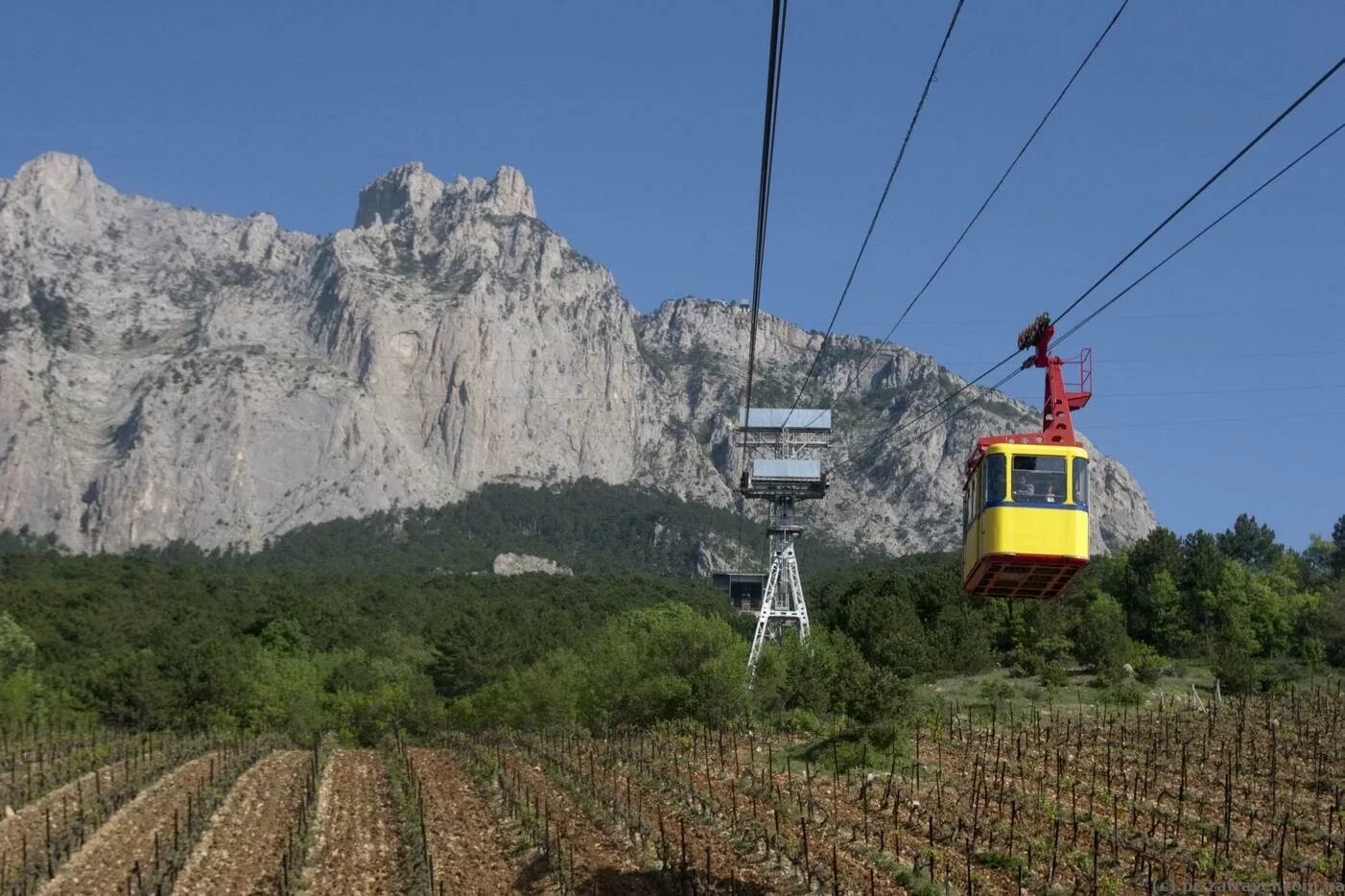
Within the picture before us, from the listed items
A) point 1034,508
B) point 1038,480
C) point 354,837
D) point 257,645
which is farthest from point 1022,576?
point 257,645

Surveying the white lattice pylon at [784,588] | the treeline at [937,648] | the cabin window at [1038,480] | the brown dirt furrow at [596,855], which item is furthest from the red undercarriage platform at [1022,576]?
the white lattice pylon at [784,588]

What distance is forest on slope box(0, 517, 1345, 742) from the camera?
252 feet

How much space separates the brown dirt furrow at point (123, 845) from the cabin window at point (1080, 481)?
21.0 meters

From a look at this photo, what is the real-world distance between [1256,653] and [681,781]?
80.0 m

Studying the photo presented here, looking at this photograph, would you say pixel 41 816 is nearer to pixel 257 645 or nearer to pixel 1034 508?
pixel 1034 508

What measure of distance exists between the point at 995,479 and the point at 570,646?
8909cm

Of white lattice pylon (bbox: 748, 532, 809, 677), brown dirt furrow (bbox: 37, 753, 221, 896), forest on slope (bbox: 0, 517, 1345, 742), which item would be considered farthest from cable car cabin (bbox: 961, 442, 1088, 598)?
white lattice pylon (bbox: 748, 532, 809, 677)

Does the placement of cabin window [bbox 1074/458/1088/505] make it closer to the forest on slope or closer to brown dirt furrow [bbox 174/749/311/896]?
brown dirt furrow [bbox 174/749/311/896]

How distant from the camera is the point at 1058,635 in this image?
94875mm

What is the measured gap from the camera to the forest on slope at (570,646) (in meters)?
76.8

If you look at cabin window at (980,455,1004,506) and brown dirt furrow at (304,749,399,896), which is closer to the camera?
cabin window at (980,455,1004,506)

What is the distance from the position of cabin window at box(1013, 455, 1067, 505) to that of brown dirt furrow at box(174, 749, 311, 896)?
17406 millimetres

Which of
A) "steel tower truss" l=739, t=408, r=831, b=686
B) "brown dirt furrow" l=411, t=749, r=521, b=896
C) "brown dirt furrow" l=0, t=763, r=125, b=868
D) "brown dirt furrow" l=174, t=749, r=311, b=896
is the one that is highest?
"steel tower truss" l=739, t=408, r=831, b=686

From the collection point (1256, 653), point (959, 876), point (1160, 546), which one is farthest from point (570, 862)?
Answer: point (1160, 546)
